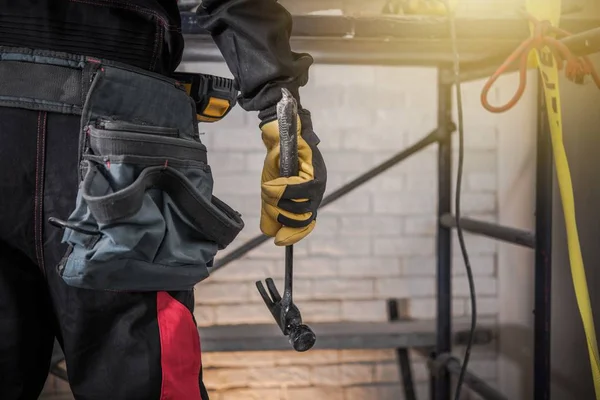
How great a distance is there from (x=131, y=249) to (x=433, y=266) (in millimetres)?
1501

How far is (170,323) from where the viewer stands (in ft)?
2.39

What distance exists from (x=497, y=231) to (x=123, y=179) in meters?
1.01

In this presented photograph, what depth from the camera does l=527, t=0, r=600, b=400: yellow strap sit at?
95 cm

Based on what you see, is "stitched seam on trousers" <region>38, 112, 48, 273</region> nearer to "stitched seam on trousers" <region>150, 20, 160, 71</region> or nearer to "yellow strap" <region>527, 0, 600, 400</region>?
"stitched seam on trousers" <region>150, 20, 160, 71</region>

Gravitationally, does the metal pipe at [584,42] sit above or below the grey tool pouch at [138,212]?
above

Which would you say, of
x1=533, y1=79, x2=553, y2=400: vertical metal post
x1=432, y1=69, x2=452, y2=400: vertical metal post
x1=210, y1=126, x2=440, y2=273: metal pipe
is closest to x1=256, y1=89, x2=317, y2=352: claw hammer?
x1=533, y1=79, x2=553, y2=400: vertical metal post

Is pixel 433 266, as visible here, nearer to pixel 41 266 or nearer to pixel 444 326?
pixel 444 326

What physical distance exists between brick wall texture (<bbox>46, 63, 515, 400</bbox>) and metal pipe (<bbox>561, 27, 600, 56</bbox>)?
2.95 ft

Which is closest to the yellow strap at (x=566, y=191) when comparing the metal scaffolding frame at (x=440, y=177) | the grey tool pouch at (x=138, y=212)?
the metal scaffolding frame at (x=440, y=177)

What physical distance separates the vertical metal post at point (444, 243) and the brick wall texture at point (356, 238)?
0.28m

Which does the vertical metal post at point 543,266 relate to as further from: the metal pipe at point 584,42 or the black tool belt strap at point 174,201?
the black tool belt strap at point 174,201

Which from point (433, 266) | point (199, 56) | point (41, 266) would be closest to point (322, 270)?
point (433, 266)

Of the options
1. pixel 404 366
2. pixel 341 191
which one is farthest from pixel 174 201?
pixel 404 366

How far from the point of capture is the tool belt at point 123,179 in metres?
0.66
